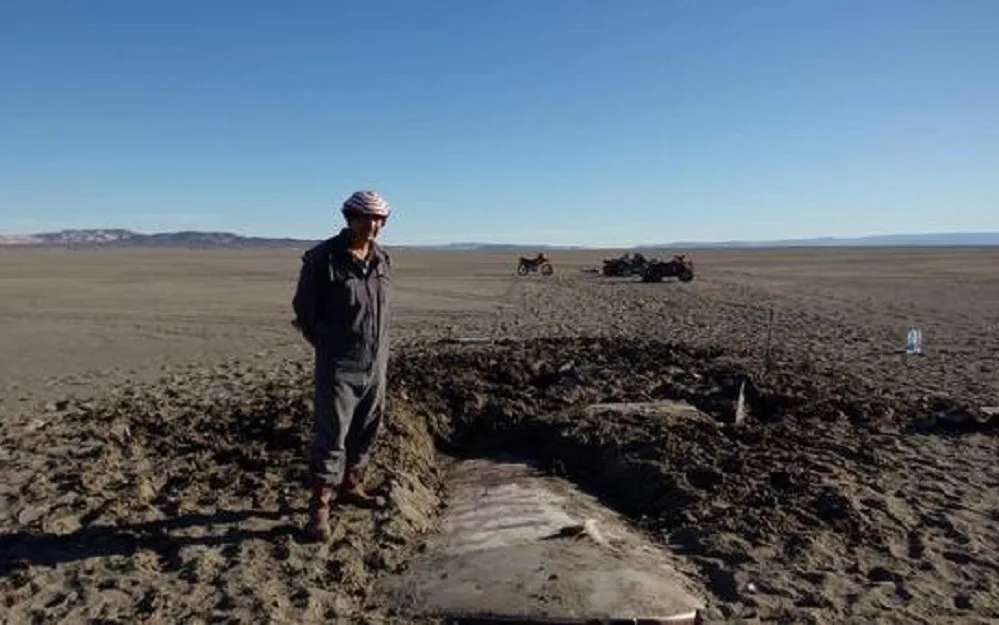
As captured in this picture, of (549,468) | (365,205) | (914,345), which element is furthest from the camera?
(914,345)

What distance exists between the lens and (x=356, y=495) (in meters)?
5.80

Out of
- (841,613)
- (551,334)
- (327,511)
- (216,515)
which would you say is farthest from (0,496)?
(551,334)

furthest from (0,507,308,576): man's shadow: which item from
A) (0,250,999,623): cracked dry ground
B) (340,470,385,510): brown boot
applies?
(340,470,385,510): brown boot

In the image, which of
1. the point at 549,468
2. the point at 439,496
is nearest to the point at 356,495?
the point at 439,496

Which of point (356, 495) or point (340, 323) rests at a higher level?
point (340, 323)

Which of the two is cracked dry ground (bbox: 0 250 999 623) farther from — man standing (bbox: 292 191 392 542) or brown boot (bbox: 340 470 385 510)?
man standing (bbox: 292 191 392 542)

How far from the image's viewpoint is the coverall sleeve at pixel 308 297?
17.2 ft

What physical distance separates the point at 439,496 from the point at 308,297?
207 cm

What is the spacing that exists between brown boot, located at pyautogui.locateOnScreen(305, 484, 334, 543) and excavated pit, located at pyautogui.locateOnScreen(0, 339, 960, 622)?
0.09 m

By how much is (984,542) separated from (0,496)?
20.6 ft

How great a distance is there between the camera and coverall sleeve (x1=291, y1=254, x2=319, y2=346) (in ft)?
17.2

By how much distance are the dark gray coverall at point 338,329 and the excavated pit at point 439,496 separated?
0.57m

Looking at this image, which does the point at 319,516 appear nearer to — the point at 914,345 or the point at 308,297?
the point at 308,297

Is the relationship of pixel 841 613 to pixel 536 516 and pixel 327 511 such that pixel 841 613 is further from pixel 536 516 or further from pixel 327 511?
pixel 327 511
